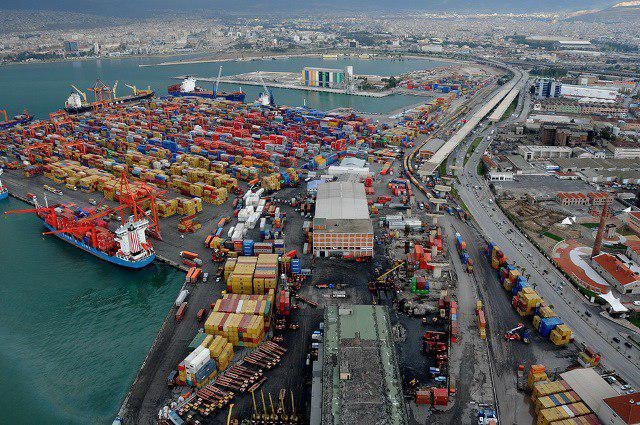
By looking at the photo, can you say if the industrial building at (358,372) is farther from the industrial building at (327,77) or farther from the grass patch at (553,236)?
the industrial building at (327,77)

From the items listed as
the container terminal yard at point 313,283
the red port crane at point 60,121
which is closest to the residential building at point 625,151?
the container terminal yard at point 313,283

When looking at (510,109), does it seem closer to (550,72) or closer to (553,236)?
(550,72)

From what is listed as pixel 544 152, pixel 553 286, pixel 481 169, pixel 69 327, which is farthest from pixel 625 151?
pixel 69 327

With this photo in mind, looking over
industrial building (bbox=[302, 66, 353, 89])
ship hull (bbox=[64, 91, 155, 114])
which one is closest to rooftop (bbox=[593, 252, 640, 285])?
industrial building (bbox=[302, 66, 353, 89])

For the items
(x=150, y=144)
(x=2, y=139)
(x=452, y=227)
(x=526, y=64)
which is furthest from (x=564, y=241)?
(x=526, y=64)

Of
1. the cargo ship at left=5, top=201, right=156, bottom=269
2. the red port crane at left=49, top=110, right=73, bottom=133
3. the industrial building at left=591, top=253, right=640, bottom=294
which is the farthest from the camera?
the red port crane at left=49, top=110, right=73, bottom=133

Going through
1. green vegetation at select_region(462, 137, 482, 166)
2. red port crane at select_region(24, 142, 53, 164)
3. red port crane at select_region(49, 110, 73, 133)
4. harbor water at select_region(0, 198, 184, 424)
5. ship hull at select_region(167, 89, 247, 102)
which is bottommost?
harbor water at select_region(0, 198, 184, 424)

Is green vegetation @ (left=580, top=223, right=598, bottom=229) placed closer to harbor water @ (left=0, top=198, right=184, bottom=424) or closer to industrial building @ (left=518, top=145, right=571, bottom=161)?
industrial building @ (left=518, top=145, right=571, bottom=161)
